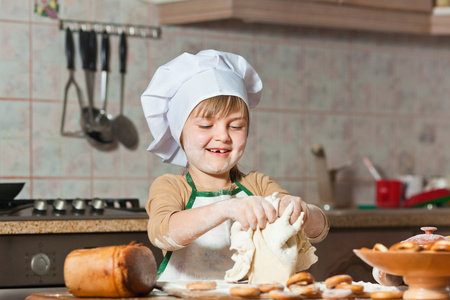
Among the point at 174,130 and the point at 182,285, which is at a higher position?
the point at 174,130

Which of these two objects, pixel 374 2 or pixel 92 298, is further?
pixel 374 2

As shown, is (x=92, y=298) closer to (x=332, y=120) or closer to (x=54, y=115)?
(x=54, y=115)

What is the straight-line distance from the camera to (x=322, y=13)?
238cm

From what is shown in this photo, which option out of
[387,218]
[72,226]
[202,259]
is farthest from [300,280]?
[387,218]

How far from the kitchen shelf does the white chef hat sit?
0.88m

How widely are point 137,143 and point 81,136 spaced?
0.66ft

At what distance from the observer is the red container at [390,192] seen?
8.62 feet

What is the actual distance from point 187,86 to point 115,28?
1122mm

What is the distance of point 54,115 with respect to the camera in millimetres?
2266

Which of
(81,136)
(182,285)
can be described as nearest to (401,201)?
(81,136)

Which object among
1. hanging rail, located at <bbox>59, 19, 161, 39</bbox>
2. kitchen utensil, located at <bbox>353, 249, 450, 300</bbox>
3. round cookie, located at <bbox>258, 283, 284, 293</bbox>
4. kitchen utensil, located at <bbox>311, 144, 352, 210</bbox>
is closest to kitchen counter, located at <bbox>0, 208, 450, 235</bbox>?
kitchen utensil, located at <bbox>311, 144, 352, 210</bbox>

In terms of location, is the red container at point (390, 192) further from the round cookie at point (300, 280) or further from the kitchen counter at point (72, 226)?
the round cookie at point (300, 280)

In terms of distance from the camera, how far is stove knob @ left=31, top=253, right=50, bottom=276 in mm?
1760

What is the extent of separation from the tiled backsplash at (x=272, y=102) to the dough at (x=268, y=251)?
1.33 meters
